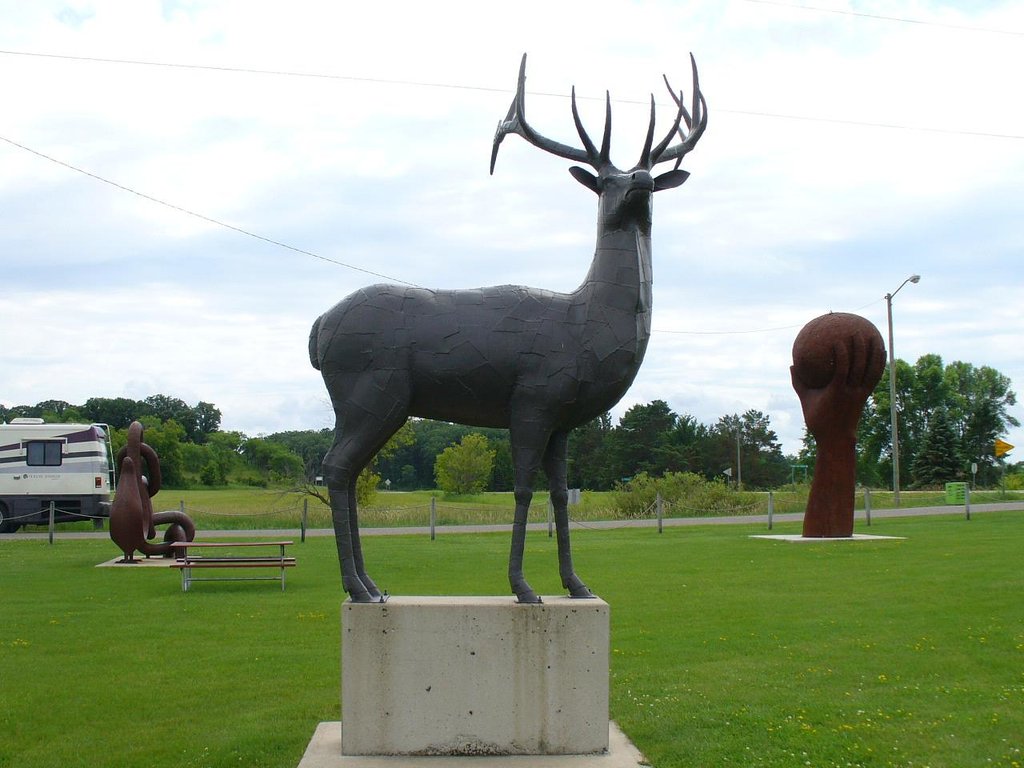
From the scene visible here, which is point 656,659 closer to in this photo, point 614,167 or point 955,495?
point 614,167

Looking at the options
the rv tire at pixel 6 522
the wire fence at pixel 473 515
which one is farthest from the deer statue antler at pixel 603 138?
the rv tire at pixel 6 522

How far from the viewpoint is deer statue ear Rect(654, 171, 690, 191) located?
18.9 feet

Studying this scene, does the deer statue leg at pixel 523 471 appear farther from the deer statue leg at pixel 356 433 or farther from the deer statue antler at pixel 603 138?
the deer statue antler at pixel 603 138

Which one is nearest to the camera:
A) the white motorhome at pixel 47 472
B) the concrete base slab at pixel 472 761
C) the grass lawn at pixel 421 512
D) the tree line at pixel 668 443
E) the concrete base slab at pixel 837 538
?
the concrete base slab at pixel 472 761

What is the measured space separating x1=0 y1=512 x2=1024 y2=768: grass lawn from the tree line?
83.2 ft

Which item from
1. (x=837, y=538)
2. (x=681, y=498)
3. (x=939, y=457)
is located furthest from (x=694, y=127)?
(x=939, y=457)

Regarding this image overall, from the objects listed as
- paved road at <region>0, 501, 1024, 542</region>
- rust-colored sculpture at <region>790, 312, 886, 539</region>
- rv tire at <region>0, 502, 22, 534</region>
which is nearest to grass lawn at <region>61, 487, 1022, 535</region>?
paved road at <region>0, 501, 1024, 542</region>

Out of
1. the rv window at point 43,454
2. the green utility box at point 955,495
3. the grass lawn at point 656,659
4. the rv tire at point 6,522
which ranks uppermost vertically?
the rv window at point 43,454

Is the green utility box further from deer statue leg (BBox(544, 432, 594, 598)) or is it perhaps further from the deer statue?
the deer statue

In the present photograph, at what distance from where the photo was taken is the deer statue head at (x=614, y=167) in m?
5.70

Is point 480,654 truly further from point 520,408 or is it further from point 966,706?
point 966,706

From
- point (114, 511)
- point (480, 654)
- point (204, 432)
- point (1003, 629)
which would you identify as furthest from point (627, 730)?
point (204, 432)

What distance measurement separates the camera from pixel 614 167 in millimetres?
5934

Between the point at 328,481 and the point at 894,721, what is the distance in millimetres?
4189
